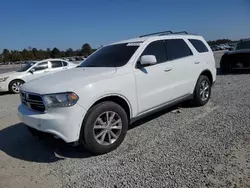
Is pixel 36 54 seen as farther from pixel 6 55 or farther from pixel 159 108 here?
pixel 159 108

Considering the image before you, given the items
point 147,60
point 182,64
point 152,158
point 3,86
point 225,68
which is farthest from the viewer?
point 225,68

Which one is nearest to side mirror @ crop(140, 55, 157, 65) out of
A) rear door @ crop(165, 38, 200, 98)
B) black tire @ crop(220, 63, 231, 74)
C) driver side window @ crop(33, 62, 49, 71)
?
rear door @ crop(165, 38, 200, 98)

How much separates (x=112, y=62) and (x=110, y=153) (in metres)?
1.65

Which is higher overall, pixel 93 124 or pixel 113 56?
pixel 113 56

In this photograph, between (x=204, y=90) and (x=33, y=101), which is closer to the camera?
(x=33, y=101)

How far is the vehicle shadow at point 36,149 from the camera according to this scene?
3602 millimetres

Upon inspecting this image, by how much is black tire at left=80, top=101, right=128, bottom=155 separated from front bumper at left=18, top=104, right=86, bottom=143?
109 millimetres

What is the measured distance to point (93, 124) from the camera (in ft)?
11.0

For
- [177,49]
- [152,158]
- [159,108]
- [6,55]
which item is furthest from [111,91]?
[6,55]

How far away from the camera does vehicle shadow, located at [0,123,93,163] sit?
11.8 ft

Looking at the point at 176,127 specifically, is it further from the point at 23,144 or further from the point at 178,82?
the point at 23,144

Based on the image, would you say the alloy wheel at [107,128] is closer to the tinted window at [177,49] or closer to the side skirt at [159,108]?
the side skirt at [159,108]

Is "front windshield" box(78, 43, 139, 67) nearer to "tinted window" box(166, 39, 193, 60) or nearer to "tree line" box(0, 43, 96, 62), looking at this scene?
"tinted window" box(166, 39, 193, 60)

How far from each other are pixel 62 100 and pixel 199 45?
395 centimetres
